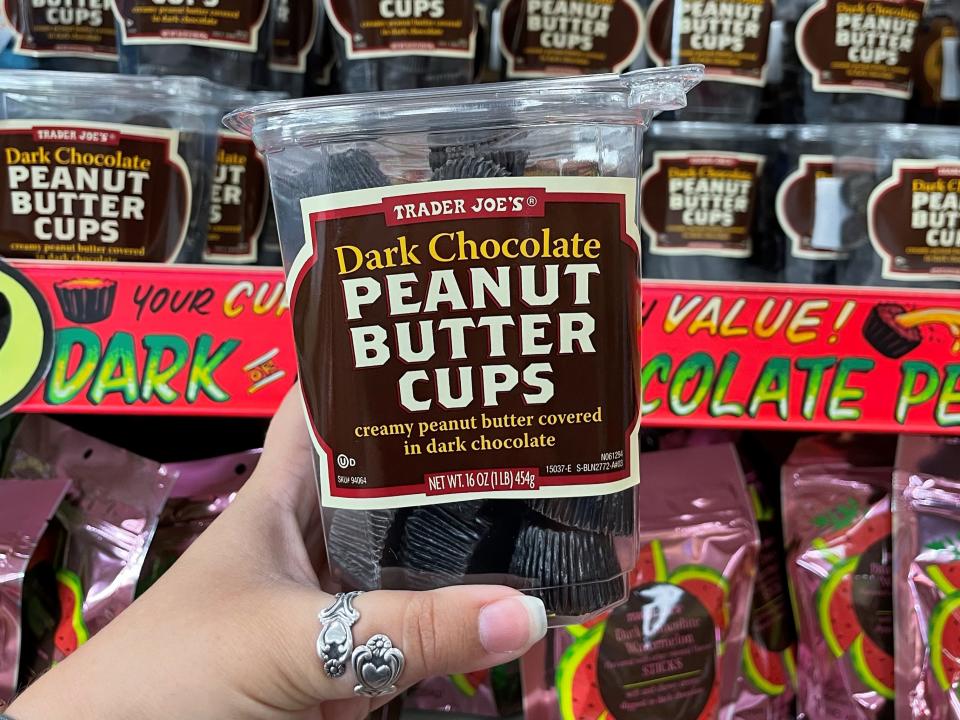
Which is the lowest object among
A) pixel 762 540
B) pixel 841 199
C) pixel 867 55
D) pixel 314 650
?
pixel 762 540

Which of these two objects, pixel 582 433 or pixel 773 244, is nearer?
pixel 582 433

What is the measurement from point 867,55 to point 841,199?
0.20 metres

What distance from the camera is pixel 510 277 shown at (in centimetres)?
52

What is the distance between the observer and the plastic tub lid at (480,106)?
1.71 ft

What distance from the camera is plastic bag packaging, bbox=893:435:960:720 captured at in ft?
2.76

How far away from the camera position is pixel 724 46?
3.23ft

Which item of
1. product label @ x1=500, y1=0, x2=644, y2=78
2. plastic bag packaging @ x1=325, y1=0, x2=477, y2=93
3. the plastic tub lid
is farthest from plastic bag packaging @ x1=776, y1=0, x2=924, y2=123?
the plastic tub lid

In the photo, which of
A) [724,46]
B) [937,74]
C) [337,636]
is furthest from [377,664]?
[937,74]

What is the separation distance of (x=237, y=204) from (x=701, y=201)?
0.60 meters

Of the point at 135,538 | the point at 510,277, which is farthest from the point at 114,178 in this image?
the point at 510,277

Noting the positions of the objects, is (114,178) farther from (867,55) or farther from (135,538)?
(867,55)

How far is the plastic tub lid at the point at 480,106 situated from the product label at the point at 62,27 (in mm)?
579

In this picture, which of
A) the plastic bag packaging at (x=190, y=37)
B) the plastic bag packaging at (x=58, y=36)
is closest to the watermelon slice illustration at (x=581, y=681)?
the plastic bag packaging at (x=190, y=37)

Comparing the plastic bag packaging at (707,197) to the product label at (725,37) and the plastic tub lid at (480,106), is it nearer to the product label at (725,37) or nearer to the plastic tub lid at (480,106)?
the product label at (725,37)
